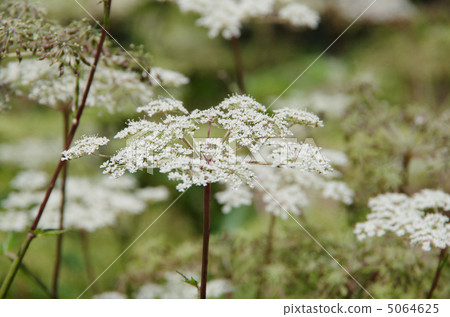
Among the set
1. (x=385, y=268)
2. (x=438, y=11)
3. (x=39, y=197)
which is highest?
(x=438, y=11)

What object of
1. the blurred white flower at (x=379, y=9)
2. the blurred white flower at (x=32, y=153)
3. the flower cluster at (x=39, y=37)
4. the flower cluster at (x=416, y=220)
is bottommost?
the flower cluster at (x=416, y=220)

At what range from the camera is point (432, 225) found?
108cm

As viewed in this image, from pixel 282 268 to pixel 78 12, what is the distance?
263 centimetres

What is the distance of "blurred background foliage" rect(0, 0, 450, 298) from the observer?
1.42 meters

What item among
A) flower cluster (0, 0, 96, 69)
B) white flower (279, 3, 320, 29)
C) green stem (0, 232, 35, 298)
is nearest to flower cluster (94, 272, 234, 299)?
green stem (0, 232, 35, 298)

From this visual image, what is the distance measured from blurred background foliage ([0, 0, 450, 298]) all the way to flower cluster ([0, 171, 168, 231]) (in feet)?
0.73

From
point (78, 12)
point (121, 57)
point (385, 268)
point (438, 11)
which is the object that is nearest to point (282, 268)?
point (385, 268)

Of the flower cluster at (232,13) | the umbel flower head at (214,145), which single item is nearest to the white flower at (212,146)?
the umbel flower head at (214,145)

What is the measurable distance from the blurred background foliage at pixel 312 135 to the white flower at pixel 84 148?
400 millimetres

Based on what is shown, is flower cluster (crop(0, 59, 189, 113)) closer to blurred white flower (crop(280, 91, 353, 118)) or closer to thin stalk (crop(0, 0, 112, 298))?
thin stalk (crop(0, 0, 112, 298))

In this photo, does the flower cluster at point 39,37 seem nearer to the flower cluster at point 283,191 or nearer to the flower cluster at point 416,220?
the flower cluster at point 283,191

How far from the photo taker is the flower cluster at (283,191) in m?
1.33

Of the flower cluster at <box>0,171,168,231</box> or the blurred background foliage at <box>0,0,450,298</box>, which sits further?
the flower cluster at <box>0,171,168,231</box>
